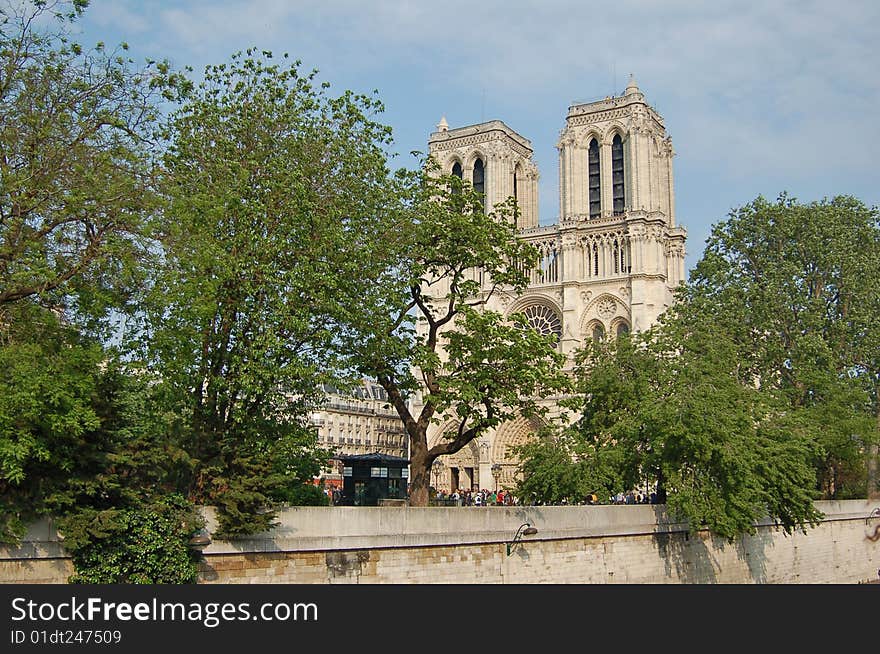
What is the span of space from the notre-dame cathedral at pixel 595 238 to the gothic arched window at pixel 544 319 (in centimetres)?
7

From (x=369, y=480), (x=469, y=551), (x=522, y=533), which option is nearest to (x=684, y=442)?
(x=522, y=533)

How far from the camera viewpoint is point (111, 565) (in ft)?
46.2

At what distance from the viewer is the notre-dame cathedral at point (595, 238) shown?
188 ft

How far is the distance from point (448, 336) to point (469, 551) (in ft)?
14.9

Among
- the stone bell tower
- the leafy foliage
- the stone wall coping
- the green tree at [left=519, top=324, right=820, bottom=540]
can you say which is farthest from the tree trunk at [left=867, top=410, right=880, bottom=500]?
the stone bell tower

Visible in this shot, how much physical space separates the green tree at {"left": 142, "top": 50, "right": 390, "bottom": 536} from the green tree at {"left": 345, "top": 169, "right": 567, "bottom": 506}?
0.84 m

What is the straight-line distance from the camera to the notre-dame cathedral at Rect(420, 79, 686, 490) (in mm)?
57344

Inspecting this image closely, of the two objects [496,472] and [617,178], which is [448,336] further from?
[617,178]

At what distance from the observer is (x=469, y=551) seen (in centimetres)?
1966

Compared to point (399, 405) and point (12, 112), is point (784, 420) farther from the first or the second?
point (12, 112)

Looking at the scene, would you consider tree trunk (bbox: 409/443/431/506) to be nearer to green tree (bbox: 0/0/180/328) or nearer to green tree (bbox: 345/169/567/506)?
green tree (bbox: 345/169/567/506)
